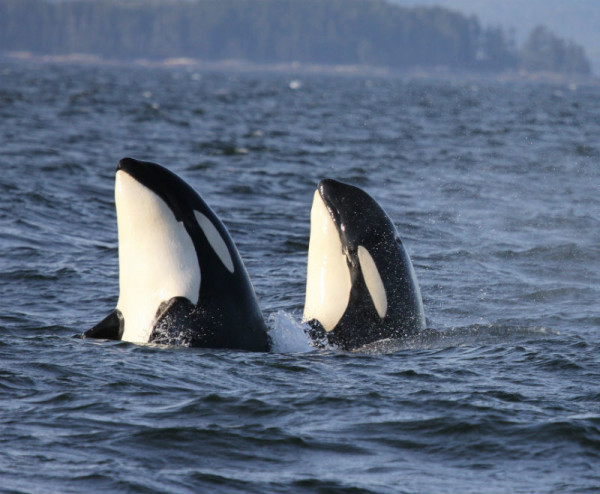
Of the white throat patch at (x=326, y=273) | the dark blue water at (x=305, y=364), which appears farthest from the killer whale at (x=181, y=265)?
the white throat patch at (x=326, y=273)

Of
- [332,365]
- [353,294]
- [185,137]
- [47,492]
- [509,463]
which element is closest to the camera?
[47,492]

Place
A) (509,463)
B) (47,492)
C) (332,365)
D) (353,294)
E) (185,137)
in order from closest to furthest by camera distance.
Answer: (47,492) → (509,463) → (332,365) → (353,294) → (185,137)

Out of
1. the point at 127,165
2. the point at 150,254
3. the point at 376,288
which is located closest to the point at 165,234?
the point at 150,254

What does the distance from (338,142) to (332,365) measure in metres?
24.7

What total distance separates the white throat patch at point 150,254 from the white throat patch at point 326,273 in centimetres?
135

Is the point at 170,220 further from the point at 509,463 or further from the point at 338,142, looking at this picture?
the point at 338,142

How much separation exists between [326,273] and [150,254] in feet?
5.21

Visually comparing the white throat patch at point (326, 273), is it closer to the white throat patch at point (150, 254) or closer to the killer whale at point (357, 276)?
the killer whale at point (357, 276)

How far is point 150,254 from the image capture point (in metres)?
8.11

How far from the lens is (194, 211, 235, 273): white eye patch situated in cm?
803

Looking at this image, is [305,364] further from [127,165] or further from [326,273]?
[127,165]

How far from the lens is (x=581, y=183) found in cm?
2277

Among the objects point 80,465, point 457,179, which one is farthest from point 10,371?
point 457,179

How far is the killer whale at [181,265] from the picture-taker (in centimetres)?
800
